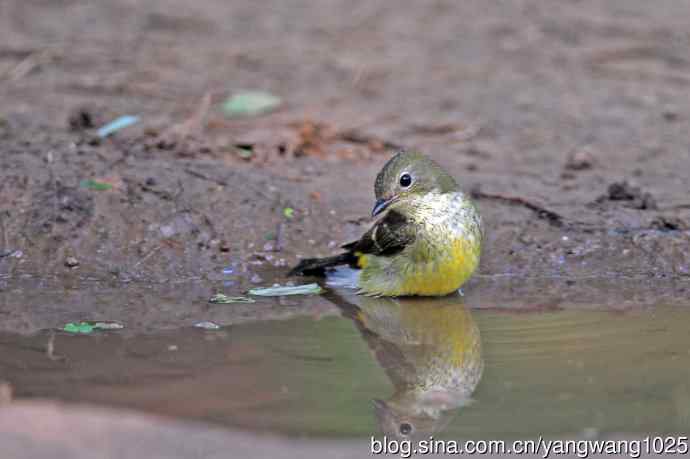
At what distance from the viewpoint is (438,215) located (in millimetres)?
7297

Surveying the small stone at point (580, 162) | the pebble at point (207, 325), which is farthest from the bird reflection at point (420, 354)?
the small stone at point (580, 162)

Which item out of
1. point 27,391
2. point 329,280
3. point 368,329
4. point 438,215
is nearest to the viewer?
point 27,391

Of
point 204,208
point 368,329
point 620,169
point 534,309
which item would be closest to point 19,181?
point 204,208

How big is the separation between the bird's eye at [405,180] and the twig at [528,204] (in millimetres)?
1463

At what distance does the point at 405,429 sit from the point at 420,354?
1.19 metres

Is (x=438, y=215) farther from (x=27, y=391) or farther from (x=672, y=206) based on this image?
(x=27, y=391)

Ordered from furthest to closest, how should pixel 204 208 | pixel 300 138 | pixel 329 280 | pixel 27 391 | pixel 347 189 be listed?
pixel 300 138, pixel 347 189, pixel 204 208, pixel 329 280, pixel 27 391

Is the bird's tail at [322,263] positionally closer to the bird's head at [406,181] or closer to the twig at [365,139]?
the bird's head at [406,181]

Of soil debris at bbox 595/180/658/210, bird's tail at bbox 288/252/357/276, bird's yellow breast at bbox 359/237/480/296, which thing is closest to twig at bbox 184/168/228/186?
bird's tail at bbox 288/252/357/276

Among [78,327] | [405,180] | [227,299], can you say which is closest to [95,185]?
[227,299]

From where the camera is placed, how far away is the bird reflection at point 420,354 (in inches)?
203

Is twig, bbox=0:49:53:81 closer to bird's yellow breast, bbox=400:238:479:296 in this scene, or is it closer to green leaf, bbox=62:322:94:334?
green leaf, bbox=62:322:94:334

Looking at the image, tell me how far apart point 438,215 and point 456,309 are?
0.65m

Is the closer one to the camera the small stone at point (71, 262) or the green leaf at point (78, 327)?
the green leaf at point (78, 327)
